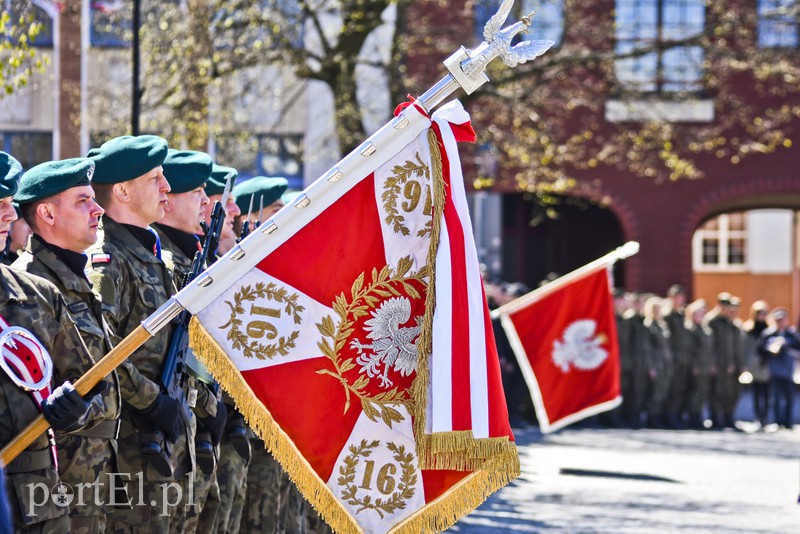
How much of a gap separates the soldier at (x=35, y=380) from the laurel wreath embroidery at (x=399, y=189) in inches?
46.9

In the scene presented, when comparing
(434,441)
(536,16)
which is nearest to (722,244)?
(536,16)

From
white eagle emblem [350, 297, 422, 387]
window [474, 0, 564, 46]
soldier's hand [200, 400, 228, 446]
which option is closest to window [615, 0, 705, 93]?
window [474, 0, 564, 46]

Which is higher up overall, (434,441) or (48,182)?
(48,182)

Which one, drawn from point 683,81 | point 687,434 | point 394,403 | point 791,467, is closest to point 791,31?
point 683,81

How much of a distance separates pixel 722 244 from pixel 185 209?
→ 135 feet

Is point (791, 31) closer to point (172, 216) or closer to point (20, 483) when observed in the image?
point (172, 216)

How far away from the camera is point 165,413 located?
5.59 m

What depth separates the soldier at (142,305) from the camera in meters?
5.66

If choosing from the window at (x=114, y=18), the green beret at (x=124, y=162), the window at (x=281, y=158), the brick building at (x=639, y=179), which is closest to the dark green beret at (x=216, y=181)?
the green beret at (x=124, y=162)

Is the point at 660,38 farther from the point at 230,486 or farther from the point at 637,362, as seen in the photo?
the point at 230,486

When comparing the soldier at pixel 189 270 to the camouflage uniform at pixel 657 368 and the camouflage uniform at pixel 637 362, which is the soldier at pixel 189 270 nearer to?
the camouflage uniform at pixel 637 362

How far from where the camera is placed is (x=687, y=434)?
2067cm

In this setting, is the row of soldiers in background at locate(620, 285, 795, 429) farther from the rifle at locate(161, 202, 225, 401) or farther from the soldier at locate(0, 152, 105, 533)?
the soldier at locate(0, 152, 105, 533)

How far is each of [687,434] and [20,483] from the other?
16882 mm
